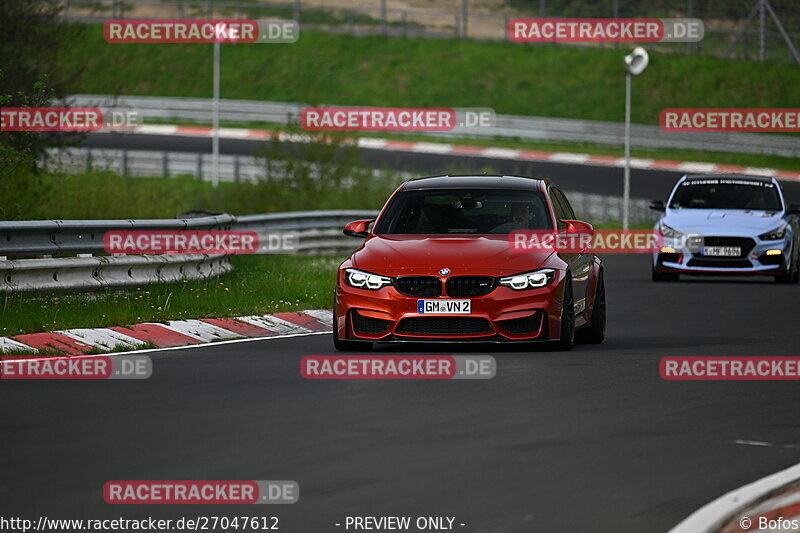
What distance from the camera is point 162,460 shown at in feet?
29.6

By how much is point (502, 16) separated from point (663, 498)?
62865 millimetres

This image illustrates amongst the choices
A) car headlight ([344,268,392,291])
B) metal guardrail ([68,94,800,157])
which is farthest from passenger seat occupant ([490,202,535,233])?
metal guardrail ([68,94,800,157])

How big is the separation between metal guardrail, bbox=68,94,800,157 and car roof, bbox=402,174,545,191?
113ft

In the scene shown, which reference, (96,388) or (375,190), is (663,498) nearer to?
(96,388)

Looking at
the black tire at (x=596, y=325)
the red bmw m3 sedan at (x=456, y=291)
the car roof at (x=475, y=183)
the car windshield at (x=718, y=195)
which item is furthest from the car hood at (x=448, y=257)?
the car windshield at (x=718, y=195)

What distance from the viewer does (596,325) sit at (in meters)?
16.0

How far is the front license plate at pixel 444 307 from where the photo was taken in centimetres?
1415

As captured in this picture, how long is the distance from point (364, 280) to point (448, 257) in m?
0.73

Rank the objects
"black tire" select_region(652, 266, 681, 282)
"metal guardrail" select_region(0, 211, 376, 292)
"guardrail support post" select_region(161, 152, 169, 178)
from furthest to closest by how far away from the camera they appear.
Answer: "guardrail support post" select_region(161, 152, 169, 178) → "black tire" select_region(652, 266, 681, 282) → "metal guardrail" select_region(0, 211, 376, 292)

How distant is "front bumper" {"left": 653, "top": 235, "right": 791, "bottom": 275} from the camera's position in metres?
24.5

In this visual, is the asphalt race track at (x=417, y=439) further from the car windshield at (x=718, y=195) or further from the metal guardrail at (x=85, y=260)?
the car windshield at (x=718, y=195)

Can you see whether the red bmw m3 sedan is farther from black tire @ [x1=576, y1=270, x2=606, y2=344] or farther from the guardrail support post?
the guardrail support post

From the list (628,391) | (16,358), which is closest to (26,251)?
(16,358)

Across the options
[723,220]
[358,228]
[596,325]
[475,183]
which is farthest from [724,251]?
[358,228]
